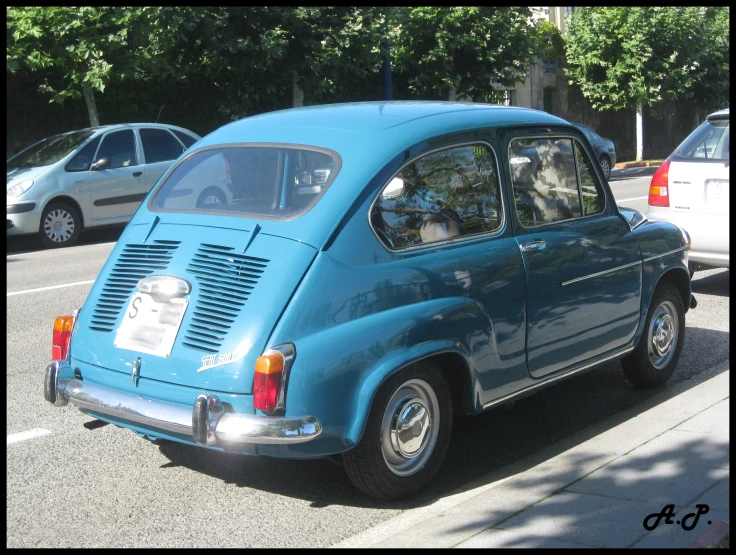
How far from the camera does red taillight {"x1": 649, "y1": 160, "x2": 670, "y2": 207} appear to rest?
9.16 meters

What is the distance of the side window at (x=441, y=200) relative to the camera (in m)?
4.61

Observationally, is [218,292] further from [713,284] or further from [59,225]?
[59,225]

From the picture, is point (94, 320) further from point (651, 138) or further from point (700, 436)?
point (651, 138)

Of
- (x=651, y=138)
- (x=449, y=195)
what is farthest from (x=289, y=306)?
(x=651, y=138)

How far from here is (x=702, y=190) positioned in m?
8.88

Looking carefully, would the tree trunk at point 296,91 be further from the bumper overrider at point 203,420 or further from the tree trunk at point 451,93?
the bumper overrider at point 203,420

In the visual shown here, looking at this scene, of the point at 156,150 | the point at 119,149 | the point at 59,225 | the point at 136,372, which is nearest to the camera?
the point at 136,372

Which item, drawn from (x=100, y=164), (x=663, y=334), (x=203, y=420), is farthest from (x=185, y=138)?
(x=203, y=420)

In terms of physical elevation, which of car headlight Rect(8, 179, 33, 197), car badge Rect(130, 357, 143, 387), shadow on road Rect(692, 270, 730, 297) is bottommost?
shadow on road Rect(692, 270, 730, 297)

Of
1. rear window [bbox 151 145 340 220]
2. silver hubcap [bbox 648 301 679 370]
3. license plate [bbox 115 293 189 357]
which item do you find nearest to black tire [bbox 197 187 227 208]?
rear window [bbox 151 145 340 220]

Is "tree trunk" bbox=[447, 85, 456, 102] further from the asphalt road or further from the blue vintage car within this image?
the blue vintage car

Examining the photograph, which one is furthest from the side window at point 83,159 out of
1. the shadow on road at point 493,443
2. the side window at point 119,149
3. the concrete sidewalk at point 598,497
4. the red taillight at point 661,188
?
the concrete sidewalk at point 598,497

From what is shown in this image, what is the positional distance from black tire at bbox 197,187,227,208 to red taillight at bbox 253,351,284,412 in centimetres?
119

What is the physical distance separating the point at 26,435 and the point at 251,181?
2062mm
